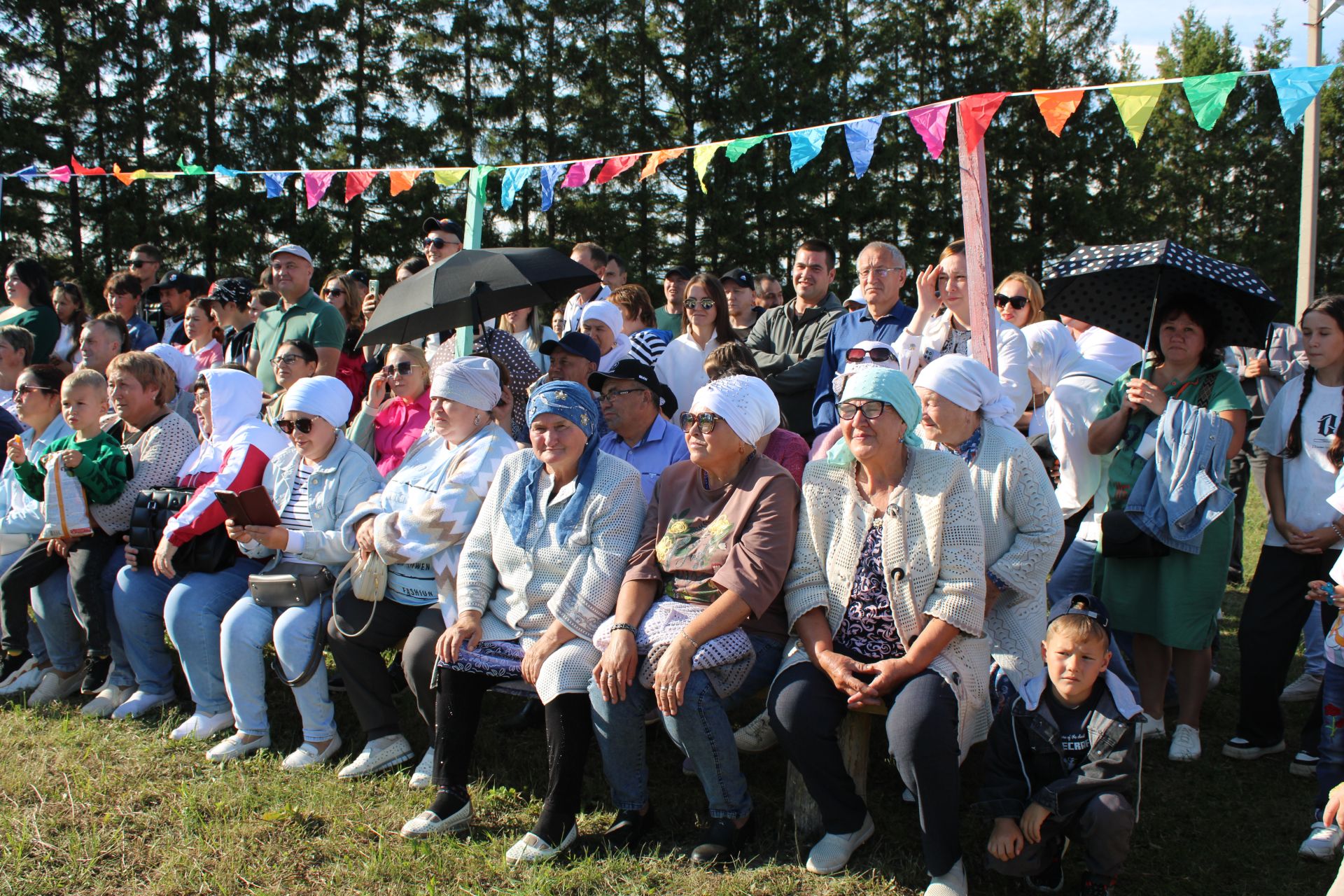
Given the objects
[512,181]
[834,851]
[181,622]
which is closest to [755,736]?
[834,851]

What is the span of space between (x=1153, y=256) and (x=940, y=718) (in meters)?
2.12

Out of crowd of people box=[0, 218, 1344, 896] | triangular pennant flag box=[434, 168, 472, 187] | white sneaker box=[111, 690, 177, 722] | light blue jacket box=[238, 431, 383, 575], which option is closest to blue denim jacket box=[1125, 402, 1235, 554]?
crowd of people box=[0, 218, 1344, 896]

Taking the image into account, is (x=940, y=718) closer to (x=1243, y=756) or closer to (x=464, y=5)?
(x=1243, y=756)

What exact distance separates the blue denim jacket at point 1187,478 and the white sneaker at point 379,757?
3.11m

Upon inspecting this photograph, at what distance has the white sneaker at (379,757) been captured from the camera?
4.02 meters

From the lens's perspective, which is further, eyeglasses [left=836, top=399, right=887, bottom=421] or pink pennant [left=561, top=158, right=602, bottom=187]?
pink pennant [left=561, top=158, right=602, bottom=187]

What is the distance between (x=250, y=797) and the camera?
379 cm

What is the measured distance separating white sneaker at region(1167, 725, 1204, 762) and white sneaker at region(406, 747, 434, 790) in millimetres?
3004

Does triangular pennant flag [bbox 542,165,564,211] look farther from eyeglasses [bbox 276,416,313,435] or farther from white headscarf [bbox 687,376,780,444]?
white headscarf [bbox 687,376,780,444]

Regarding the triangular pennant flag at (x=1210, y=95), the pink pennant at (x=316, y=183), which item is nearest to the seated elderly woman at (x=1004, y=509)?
the triangular pennant flag at (x=1210, y=95)

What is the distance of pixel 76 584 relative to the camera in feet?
16.3

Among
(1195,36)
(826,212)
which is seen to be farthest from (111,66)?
(1195,36)

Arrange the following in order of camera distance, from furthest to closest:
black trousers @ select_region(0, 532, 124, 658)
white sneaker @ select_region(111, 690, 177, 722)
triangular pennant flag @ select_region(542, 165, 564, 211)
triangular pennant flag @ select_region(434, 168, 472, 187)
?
triangular pennant flag @ select_region(434, 168, 472, 187) → triangular pennant flag @ select_region(542, 165, 564, 211) → black trousers @ select_region(0, 532, 124, 658) → white sneaker @ select_region(111, 690, 177, 722)

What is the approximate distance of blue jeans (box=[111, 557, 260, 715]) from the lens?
4.48 m
